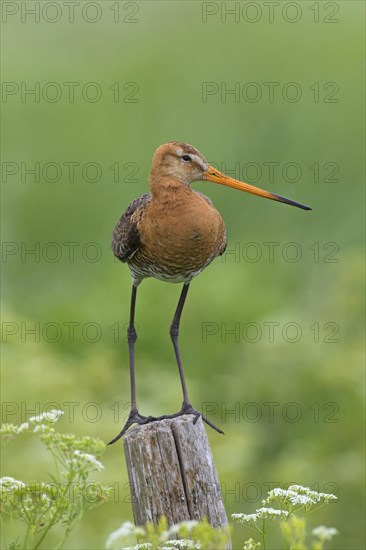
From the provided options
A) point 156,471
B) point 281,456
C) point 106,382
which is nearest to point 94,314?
point 106,382

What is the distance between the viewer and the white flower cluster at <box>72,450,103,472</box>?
4633 mm

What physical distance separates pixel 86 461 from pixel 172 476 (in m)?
0.43

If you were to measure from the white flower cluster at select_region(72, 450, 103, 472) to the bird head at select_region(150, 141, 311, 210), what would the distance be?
2197 millimetres

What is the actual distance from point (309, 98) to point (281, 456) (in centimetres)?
653

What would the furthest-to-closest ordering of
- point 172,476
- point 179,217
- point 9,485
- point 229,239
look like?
point 229,239
point 179,217
point 172,476
point 9,485

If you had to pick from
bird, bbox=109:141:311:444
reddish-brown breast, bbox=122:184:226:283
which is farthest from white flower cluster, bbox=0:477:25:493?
reddish-brown breast, bbox=122:184:226:283

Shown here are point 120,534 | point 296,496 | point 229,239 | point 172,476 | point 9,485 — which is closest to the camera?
point 120,534

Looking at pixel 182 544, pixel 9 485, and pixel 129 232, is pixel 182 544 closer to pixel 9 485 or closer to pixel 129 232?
pixel 9 485

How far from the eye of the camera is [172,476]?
4.80 m

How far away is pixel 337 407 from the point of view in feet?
28.0

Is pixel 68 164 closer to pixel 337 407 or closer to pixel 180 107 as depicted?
pixel 180 107

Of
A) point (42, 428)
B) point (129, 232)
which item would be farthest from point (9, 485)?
point (129, 232)

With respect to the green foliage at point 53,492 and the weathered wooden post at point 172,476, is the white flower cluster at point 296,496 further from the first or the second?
the green foliage at point 53,492

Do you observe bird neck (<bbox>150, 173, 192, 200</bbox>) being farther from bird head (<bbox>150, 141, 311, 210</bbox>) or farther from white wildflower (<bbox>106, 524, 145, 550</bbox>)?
white wildflower (<bbox>106, 524, 145, 550</bbox>)
